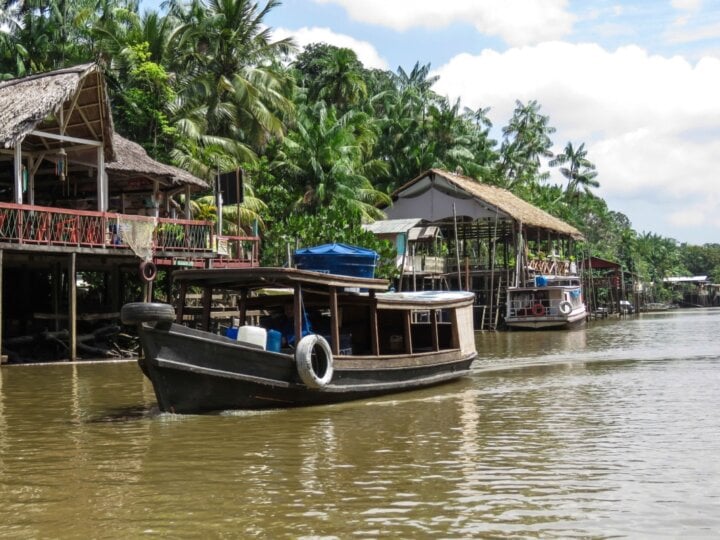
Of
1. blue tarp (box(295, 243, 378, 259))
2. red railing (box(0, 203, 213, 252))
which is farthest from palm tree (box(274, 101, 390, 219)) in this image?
blue tarp (box(295, 243, 378, 259))

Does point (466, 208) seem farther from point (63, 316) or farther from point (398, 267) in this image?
point (63, 316)

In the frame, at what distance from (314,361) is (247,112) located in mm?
20642

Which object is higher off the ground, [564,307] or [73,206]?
[73,206]

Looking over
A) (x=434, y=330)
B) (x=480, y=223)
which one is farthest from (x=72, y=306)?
(x=480, y=223)

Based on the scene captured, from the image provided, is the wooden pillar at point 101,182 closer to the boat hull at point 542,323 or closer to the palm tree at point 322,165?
the palm tree at point 322,165

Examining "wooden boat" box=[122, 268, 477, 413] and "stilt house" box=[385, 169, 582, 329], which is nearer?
"wooden boat" box=[122, 268, 477, 413]

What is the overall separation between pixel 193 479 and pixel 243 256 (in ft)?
54.0

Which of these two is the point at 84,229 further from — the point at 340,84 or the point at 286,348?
the point at 340,84

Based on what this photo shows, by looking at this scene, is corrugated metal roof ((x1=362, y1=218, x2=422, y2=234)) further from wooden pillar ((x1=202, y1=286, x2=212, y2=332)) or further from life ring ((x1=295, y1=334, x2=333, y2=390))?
life ring ((x1=295, y1=334, x2=333, y2=390))

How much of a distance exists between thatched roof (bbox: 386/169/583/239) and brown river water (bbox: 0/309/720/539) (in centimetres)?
2149

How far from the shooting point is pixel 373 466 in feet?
26.2

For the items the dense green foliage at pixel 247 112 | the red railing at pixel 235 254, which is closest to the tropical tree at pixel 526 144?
the dense green foliage at pixel 247 112

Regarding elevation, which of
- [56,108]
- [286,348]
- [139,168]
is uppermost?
[56,108]

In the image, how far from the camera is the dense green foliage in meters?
28.0
